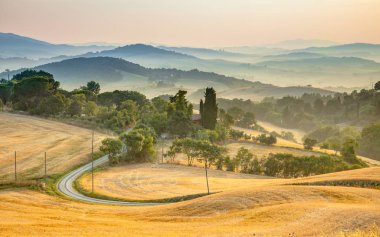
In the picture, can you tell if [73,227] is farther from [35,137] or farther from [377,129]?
[377,129]

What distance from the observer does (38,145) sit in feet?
332

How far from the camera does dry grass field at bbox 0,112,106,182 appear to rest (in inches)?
3228

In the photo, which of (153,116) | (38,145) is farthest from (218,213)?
(153,116)

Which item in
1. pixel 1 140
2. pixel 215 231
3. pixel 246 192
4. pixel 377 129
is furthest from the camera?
pixel 377 129

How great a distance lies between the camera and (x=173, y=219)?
1497 inches

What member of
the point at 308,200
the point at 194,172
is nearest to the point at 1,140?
the point at 194,172

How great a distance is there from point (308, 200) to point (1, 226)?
25287 mm

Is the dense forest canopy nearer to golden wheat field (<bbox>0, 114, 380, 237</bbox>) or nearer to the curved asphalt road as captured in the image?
the curved asphalt road

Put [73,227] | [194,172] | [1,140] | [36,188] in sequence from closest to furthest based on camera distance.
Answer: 1. [73,227]
2. [36,188]
3. [194,172]
4. [1,140]

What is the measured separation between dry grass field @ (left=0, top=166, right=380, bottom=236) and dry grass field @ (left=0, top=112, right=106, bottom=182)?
3357 centimetres

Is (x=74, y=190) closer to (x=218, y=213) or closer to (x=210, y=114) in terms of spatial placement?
(x=218, y=213)

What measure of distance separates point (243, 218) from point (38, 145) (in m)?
77.2

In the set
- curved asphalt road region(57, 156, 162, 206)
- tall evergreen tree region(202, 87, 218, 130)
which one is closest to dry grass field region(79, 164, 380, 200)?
curved asphalt road region(57, 156, 162, 206)

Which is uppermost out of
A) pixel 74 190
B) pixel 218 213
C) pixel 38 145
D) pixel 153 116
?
pixel 153 116
